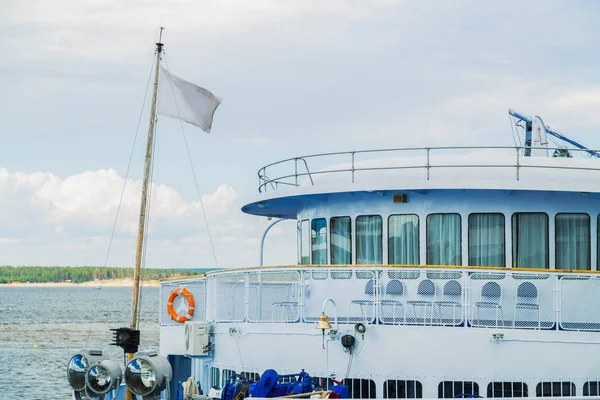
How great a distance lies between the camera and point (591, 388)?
17.2 metres

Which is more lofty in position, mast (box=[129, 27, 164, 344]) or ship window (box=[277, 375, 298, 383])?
mast (box=[129, 27, 164, 344])

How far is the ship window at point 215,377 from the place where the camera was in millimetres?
19453

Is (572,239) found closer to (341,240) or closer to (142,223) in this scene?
(341,240)

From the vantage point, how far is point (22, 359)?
2571 inches

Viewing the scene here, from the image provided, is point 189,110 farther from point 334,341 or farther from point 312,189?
point 334,341

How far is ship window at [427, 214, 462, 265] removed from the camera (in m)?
20.2

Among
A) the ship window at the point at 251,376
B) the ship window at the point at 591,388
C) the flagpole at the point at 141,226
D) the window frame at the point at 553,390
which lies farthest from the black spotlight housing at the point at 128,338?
the ship window at the point at 591,388

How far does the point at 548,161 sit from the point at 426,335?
233 inches

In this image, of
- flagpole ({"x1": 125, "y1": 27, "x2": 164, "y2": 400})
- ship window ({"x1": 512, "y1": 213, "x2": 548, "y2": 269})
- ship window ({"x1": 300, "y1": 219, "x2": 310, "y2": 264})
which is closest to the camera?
flagpole ({"x1": 125, "y1": 27, "x2": 164, "y2": 400})

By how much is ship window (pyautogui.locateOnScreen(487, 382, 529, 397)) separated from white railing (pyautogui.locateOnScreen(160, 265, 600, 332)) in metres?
1.02

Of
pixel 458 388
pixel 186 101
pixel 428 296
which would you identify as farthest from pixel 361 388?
pixel 186 101

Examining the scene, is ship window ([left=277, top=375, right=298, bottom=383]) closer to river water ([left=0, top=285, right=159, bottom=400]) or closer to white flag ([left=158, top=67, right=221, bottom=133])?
white flag ([left=158, top=67, right=221, bottom=133])

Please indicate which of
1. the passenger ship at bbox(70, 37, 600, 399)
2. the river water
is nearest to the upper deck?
the passenger ship at bbox(70, 37, 600, 399)

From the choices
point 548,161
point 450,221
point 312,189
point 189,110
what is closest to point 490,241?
point 450,221
